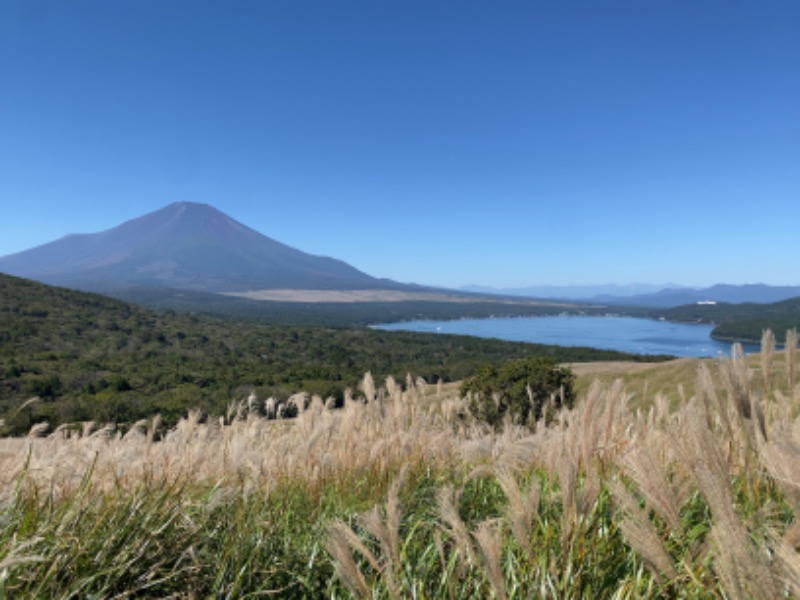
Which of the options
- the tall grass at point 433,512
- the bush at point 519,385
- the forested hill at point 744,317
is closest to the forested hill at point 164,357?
the bush at point 519,385

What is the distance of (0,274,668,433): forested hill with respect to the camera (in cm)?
3023

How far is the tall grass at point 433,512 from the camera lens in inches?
52.9

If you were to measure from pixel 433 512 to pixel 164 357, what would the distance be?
2354 inches

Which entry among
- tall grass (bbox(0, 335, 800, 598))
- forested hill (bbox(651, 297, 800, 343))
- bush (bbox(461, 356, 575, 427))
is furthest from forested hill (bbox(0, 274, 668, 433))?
forested hill (bbox(651, 297, 800, 343))

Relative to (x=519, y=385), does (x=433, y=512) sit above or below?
above

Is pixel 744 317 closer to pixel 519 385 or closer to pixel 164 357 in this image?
pixel 164 357

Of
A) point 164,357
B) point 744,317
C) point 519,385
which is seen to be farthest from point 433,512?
point 744,317

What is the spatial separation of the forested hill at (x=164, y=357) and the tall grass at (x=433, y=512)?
14.3m

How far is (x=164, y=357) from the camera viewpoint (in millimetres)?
55969

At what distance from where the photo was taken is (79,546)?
1.92m

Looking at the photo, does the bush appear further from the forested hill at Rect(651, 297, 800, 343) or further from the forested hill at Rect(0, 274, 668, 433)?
the forested hill at Rect(651, 297, 800, 343)

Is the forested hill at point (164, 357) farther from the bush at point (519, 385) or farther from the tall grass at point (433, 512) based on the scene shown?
the tall grass at point (433, 512)

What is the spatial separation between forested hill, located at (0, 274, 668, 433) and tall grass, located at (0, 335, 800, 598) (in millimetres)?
14303

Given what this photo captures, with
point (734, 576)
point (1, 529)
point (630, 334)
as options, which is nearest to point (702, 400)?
point (734, 576)
